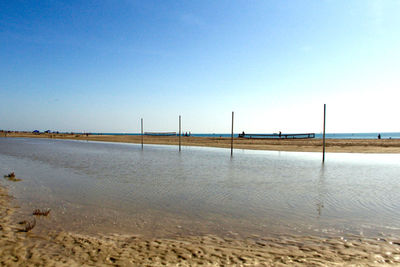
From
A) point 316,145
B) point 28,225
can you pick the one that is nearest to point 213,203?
point 28,225

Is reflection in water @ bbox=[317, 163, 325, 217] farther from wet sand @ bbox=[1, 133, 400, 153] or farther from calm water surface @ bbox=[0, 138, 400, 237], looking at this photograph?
wet sand @ bbox=[1, 133, 400, 153]

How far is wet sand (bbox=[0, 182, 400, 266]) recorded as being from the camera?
428 cm

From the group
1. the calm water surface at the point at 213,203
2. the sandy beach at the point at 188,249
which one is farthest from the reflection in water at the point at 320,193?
the sandy beach at the point at 188,249

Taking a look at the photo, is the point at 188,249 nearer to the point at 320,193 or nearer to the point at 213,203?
the point at 213,203

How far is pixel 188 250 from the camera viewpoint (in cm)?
476

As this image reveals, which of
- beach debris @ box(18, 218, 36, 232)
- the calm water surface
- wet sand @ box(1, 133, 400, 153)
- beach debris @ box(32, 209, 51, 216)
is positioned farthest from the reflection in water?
wet sand @ box(1, 133, 400, 153)

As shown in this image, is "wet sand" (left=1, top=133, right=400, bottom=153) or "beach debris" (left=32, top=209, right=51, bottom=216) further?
"wet sand" (left=1, top=133, right=400, bottom=153)

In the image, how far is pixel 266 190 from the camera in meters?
10.1

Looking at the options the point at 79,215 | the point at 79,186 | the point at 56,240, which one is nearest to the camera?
the point at 56,240

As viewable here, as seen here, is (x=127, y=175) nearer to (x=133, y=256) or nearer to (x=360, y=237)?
(x=133, y=256)

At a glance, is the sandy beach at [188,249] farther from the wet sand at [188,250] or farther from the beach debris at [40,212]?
the beach debris at [40,212]

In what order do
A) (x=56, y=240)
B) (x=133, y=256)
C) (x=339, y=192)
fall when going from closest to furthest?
(x=133, y=256) < (x=56, y=240) < (x=339, y=192)

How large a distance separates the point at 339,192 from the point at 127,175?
10148 mm

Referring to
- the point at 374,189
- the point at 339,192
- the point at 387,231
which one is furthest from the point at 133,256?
the point at 374,189
